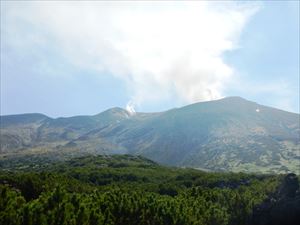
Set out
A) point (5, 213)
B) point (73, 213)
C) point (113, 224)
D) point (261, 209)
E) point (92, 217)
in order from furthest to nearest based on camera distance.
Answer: point (261, 209)
point (113, 224)
point (92, 217)
point (73, 213)
point (5, 213)

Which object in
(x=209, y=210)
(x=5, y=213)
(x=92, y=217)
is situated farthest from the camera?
(x=209, y=210)

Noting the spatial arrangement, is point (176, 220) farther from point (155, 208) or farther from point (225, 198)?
point (225, 198)

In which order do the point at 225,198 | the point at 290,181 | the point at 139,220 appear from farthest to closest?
the point at 290,181 < the point at 225,198 < the point at 139,220

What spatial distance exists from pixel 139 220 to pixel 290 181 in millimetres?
92029

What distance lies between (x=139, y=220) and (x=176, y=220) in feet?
25.8

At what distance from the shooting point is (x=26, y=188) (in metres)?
138

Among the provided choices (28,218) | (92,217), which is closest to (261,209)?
(92,217)

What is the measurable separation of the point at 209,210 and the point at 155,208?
16.3 m

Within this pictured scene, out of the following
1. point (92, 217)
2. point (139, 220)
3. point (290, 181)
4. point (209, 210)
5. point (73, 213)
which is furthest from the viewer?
point (290, 181)

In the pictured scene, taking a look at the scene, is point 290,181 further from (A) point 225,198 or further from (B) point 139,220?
(B) point 139,220

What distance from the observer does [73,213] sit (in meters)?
74.8

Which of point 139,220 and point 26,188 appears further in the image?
point 26,188

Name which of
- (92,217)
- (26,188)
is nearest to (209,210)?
(92,217)

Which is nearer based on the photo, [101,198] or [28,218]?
[28,218]
